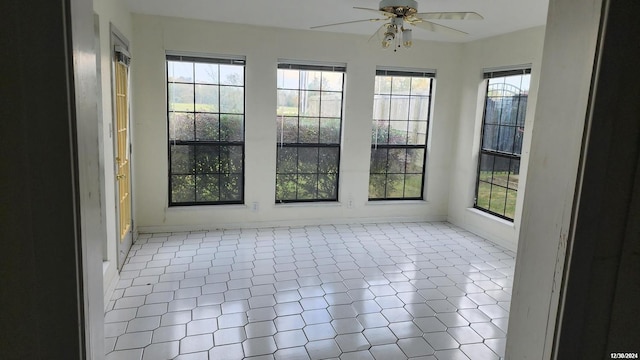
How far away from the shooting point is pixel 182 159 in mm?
5117

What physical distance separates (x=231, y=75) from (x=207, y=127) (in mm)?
714

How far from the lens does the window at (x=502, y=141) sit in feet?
16.2

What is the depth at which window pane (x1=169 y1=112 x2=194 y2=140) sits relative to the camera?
5012 millimetres

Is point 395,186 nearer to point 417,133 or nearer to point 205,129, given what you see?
point 417,133

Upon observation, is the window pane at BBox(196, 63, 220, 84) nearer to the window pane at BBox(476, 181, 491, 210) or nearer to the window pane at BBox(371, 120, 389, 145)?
the window pane at BBox(371, 120, 389, 145)

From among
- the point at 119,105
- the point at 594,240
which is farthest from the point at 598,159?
the point at 119,105

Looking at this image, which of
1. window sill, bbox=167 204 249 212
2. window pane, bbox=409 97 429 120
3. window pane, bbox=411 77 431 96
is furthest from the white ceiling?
window sill, bbox=167 204 249 212

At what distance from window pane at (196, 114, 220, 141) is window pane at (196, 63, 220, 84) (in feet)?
1.36

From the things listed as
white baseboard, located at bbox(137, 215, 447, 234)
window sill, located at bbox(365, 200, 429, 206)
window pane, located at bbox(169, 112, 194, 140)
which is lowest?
white baseboard, located at bbox(137, 215, 447, 234)

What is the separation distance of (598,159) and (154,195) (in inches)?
194

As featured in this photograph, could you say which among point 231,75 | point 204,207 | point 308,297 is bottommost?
point 308,297

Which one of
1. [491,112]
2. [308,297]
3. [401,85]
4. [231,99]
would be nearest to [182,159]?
[231,99]

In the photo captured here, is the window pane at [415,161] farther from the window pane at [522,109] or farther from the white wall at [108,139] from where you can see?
the white wall at [108,139]

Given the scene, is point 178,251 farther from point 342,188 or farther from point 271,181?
point 342,188
